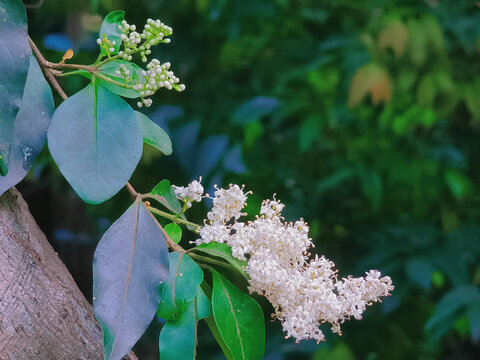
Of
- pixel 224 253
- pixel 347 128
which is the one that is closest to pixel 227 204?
pixel 224 253

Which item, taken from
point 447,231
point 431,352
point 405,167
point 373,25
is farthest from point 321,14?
point 431,352

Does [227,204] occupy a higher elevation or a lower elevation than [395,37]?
higher

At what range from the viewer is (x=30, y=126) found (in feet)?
1.57

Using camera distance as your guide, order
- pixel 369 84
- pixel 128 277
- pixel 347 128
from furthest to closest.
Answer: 1. pixel 347 128
2. pixel 369 84
3. pixel 128 277

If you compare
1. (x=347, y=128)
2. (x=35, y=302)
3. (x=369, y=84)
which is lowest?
(x=347, y=128)

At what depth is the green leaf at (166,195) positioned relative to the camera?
513 mm

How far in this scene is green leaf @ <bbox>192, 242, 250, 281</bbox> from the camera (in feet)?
1.59

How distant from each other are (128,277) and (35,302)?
80 mm

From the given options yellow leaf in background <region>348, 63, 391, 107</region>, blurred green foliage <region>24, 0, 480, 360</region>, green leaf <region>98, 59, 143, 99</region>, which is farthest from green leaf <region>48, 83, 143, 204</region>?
yellow leaf in background <region>348, 63, 391, 107</region>

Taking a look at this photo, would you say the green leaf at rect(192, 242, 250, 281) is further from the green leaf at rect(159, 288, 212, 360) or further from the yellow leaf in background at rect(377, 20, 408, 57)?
the yellow leaf in background at rect(377, 20, 408, 57)

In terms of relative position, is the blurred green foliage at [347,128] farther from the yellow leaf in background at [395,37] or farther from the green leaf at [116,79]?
the green leaf at [116,79]

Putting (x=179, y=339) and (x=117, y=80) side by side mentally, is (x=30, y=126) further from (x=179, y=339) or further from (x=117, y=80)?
(x=179, y=339)

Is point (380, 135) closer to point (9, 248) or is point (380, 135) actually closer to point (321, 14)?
point (321, 14)

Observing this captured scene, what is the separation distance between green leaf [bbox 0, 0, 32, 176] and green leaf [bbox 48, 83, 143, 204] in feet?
0.10
